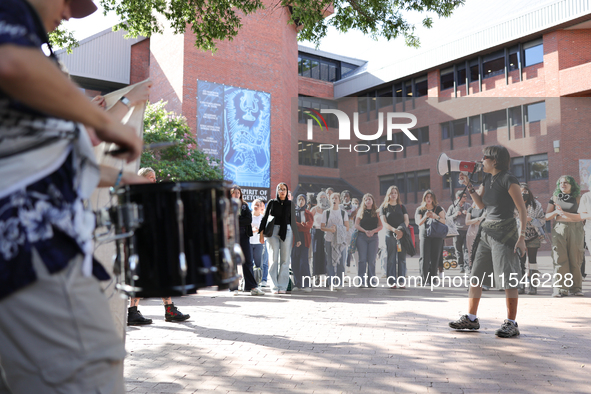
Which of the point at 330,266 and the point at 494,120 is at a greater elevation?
the point at 494,120

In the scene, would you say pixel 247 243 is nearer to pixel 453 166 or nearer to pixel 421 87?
pixel 453 166

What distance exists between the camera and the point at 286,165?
34.5 m

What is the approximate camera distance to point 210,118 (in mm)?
31531

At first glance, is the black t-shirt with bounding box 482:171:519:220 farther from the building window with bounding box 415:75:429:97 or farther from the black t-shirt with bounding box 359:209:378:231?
the building window with bounding box 415:75:429:97

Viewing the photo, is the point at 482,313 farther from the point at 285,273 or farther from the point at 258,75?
the point at 258,75

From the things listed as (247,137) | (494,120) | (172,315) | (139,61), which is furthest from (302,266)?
(139,61)

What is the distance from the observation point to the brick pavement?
3.89 m

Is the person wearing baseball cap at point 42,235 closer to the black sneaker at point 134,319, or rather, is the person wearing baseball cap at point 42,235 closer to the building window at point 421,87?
the black sneaker at point 134,319

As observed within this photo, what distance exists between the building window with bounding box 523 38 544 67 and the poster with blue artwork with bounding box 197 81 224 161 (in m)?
18.9

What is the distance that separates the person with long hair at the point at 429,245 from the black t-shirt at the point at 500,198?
4.74m

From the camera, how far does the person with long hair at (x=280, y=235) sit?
33.8 feet

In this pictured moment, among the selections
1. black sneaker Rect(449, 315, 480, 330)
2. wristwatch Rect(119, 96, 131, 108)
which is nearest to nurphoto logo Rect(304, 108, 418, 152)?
black sneaker Rect(449, 315, 480, 330)

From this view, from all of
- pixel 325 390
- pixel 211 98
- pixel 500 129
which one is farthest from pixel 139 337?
pixel 211 98

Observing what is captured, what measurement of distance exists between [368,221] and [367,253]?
0.71 meters
